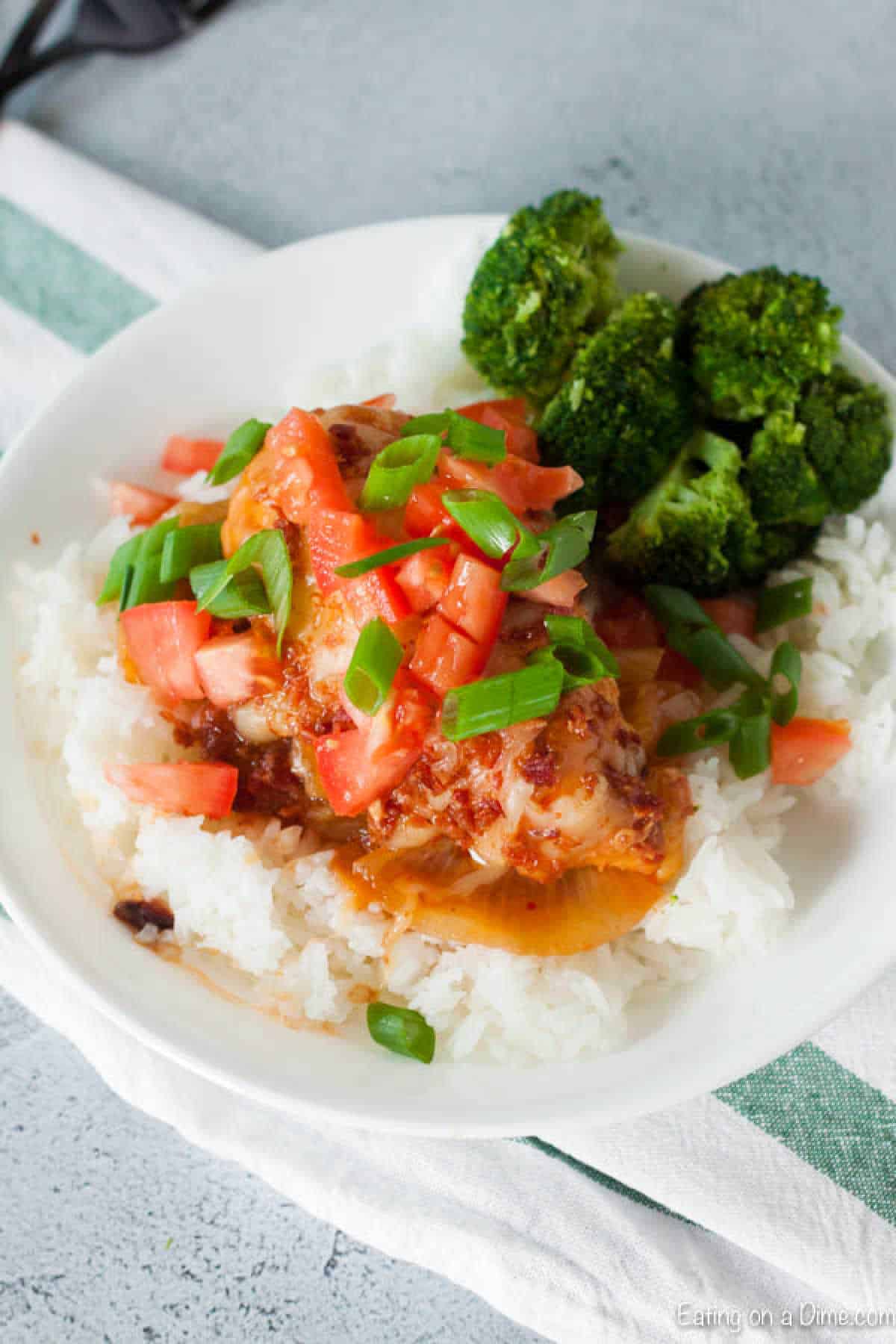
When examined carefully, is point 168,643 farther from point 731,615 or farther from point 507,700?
point 731,615

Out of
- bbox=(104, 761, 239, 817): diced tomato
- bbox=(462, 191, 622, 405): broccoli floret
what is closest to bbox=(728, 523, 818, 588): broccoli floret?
bbox=(462, 191, 622, 405): broccoli floret

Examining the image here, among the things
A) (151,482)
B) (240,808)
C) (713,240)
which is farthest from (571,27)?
(240,808)

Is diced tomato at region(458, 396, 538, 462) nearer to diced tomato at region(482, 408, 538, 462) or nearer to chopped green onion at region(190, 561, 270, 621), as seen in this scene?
diced tomato at region(482, 408, 538, 462)

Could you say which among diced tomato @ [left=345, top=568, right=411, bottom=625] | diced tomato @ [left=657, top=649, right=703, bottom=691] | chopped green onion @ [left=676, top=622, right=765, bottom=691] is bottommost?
diced tomato @ [left=657, top=649, right=703, bottom=691]

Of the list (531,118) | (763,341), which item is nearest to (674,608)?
(763,341)

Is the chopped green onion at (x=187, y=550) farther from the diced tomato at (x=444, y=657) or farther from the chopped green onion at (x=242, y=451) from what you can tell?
the diced tomato at (x=444, y=657)

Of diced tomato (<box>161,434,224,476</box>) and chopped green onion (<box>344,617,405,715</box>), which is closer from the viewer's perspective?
chopped green onion (<box>344,617,405,715</box>)

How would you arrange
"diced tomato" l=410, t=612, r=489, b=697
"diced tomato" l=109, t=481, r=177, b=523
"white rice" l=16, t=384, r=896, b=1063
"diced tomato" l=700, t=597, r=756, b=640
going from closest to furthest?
"diced tomato" l=410, t=612, r=489, b=697 → "white rice" l=16, t=384, r=896, b=1063 → "diced tomato" l=700, t=597, r=756, b=640 → "diced tomato" l=109, t=481, r=177, b=523

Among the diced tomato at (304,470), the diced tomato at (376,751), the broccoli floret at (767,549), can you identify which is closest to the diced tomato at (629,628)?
the broccoli floret at (767,549)
